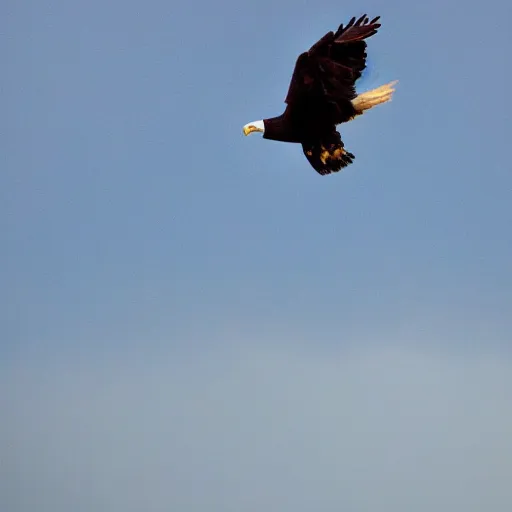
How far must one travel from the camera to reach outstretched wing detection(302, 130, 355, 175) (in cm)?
2109

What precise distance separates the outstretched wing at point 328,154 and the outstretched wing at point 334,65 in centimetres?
127

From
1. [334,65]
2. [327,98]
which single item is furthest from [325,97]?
[334,65]

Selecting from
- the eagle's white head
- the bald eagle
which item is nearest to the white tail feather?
the bald eagle

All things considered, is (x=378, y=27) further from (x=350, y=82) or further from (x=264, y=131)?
(x=264, y=131)

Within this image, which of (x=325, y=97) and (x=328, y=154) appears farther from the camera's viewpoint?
(x=328, y=154)

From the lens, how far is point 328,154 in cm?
2116

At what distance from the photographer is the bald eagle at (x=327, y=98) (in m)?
19.4

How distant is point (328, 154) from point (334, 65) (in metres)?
2.28

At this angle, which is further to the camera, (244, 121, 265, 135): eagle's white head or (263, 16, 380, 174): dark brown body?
(244, 121, 265, 135): eagle's white head

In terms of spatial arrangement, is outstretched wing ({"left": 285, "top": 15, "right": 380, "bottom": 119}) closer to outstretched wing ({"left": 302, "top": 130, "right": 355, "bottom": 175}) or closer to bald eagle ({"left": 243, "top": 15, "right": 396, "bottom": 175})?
bald eagle ({"left": 243, "top": 15, "right": 396, "bottom": 175})

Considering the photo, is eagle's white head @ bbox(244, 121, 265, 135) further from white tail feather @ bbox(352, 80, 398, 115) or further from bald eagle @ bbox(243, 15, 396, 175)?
white tail feather @ bbox(352, 80, 398, 115)

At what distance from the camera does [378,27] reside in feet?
64.0

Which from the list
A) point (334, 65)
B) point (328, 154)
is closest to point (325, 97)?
point (334, 65)

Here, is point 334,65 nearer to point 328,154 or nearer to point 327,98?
point 327,98
